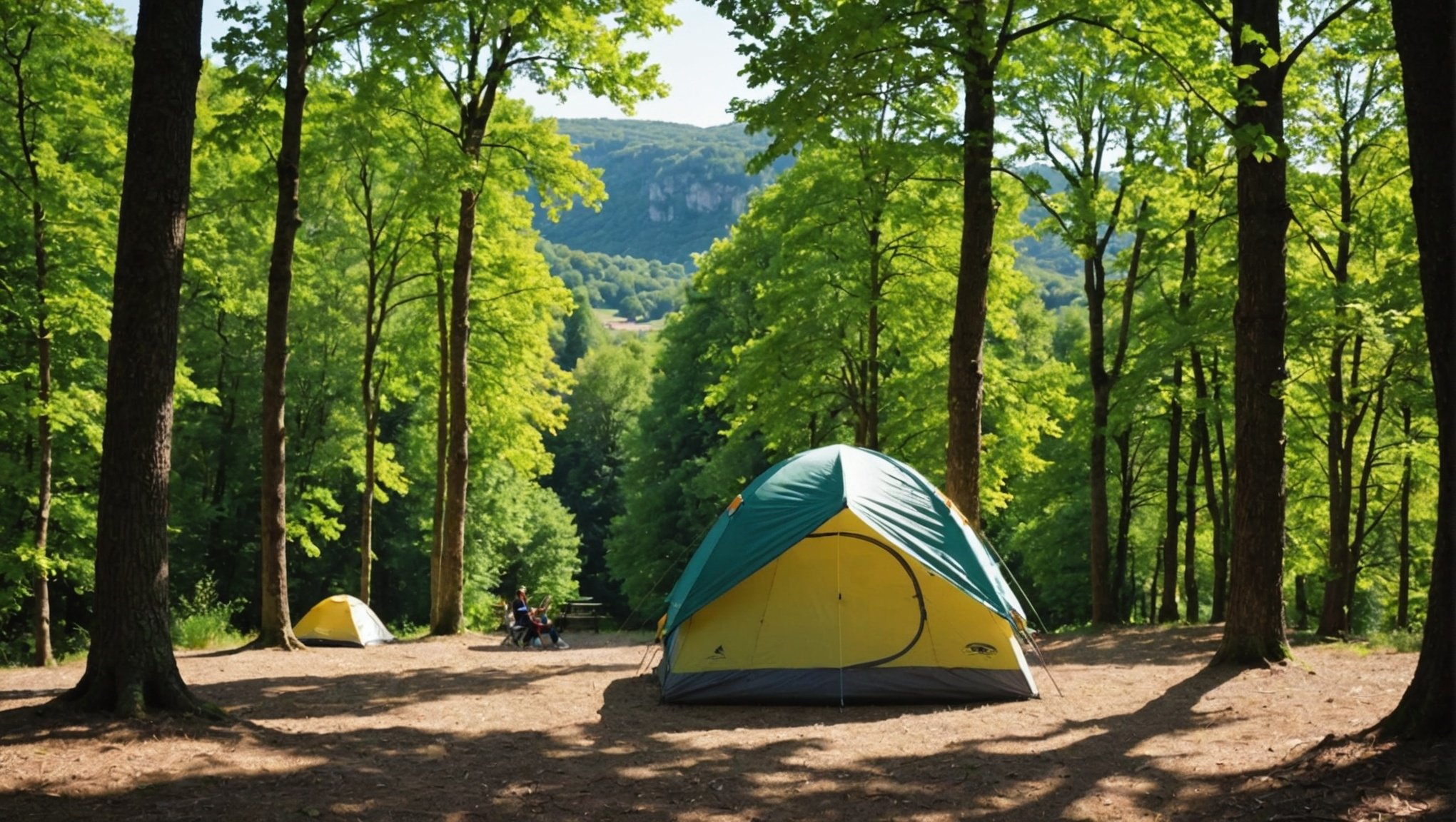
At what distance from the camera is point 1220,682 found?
9.70 metres

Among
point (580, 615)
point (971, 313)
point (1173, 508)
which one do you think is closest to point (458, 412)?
point (971, 313)

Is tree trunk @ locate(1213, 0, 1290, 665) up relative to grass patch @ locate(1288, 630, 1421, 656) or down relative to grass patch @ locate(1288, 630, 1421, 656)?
up

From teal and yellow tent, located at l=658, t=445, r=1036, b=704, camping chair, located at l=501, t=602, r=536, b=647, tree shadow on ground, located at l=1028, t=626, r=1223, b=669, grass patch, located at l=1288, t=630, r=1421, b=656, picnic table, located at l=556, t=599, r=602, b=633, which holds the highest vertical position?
teal and yellow tent, located at l=658, t=445, r=1036, b=704

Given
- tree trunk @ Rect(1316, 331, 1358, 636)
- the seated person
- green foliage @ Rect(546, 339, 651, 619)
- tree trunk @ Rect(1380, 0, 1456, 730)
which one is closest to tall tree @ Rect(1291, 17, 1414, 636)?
tree trunk @ Rect(1316, 331, 1358, 636)

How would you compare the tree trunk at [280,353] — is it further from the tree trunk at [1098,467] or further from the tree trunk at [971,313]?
the tree trunk at [1098,467]

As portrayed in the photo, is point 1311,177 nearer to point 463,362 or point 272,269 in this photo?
point 463,362

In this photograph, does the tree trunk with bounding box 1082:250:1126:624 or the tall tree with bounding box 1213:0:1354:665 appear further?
the tree trunk with bounding box 1082:250:1126:624

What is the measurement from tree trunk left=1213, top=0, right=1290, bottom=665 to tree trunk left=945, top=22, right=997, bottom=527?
106 inches

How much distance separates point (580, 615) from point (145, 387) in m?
27.3

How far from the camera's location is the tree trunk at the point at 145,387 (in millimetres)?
6852

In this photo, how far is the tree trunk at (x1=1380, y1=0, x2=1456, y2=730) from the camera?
5590 millimetres

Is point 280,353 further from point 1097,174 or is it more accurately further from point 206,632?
point 1097,174

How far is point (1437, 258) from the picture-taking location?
566 cm

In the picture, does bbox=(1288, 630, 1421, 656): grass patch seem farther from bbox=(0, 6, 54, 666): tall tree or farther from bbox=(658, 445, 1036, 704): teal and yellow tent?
A: bbox=(0, 6, 54, 666): tall tree
